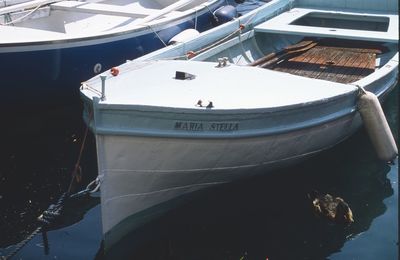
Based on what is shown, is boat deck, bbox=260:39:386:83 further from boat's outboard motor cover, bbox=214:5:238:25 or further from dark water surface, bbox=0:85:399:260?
boat's outboard motor cover, bbox=214:5:238:25

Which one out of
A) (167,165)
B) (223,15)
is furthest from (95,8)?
(167,165)

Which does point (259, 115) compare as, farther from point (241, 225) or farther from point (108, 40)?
point (108, 40)

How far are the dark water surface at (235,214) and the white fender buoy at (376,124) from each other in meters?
0.67

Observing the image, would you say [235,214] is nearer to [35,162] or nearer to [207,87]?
[207,87]

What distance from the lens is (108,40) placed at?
30.0ft

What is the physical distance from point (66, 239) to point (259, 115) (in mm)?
2806

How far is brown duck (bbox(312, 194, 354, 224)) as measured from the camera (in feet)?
22.1

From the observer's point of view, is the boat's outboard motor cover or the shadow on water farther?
the boat's outboard motor cover

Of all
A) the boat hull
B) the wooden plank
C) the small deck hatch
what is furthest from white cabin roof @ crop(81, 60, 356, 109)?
the small deck hatch

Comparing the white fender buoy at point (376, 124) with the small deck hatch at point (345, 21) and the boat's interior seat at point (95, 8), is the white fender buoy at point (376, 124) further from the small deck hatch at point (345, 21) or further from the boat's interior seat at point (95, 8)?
the boat's interior seat at point (95, 8)

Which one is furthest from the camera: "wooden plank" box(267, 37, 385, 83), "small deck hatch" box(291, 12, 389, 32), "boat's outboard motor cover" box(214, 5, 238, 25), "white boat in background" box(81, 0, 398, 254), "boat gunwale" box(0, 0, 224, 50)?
"boat's outboard motor cover" box(214, 5, 238, 25)

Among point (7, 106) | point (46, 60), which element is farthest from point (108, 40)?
point (7, 106)

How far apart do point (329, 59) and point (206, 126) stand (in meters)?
4.13

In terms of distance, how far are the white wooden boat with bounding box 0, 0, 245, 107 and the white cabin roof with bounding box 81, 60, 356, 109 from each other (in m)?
2.12
